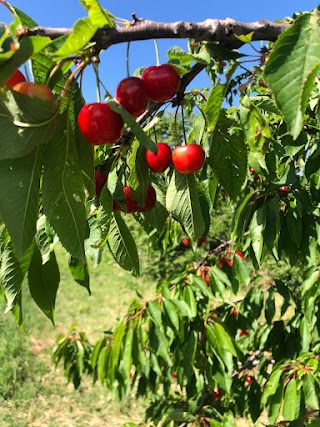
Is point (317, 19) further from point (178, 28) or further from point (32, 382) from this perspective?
point (32, 382)

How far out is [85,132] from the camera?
0.61 m

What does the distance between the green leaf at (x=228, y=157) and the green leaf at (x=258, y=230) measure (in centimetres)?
59

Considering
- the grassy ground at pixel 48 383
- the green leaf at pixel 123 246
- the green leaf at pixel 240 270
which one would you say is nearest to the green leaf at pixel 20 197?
the green leaf at pixel 123 246

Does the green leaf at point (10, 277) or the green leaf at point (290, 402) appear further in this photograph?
the green leaf at point (290, 402)

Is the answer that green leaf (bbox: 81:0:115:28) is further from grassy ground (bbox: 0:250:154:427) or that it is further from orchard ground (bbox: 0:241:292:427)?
grassy ground (bbox: 0:250:154:427)

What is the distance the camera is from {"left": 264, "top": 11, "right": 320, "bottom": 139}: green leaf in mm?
468

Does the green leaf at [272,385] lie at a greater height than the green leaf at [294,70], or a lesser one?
lesser

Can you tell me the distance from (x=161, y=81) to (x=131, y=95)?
0.05 m

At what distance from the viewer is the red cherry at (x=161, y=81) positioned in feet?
2.16

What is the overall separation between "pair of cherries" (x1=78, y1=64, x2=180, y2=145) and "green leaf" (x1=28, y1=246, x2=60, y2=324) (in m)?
0.33

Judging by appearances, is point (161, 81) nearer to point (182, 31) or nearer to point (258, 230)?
point (182, 31)

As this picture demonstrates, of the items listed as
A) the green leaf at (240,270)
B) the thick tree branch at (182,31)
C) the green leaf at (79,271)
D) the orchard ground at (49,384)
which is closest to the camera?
the thick tree branch at (182,31)

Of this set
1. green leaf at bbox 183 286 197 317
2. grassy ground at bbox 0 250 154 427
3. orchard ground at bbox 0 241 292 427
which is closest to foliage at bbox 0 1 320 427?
green leaf at bbox 183 286 197 317

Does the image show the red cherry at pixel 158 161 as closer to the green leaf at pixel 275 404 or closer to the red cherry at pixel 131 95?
the red cherry at pixel 131 95
